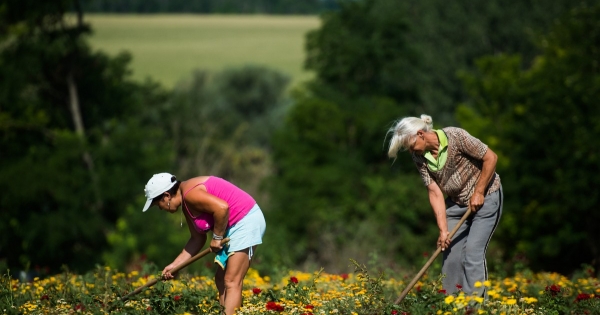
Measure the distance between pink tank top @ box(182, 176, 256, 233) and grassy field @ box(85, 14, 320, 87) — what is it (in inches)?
2424

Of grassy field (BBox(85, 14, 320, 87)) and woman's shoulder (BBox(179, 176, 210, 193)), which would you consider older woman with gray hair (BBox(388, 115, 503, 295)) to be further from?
grassy field (BBox(85, 14, 320, 87))

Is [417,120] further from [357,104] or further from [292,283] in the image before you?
[357,104]

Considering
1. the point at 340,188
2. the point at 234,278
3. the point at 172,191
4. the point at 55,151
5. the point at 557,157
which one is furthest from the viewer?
the point at 340,188

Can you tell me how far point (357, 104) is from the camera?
39531 mm

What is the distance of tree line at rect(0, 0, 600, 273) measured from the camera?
28219 millimetres

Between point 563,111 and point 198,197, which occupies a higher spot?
point 198,197

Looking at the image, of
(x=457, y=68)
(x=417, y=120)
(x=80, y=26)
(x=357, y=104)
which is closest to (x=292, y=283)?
(x=417, y=120)

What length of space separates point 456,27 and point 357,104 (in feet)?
39.8

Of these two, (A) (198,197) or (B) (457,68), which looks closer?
(A) (198,197)

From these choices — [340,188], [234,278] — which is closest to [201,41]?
[340,188]

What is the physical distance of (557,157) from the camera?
89.4 feet

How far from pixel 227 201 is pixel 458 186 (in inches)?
74.9

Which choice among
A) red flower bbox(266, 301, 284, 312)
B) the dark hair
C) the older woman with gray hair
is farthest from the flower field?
the dark hair

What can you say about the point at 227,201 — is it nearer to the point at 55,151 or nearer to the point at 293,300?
the point at 293,300
